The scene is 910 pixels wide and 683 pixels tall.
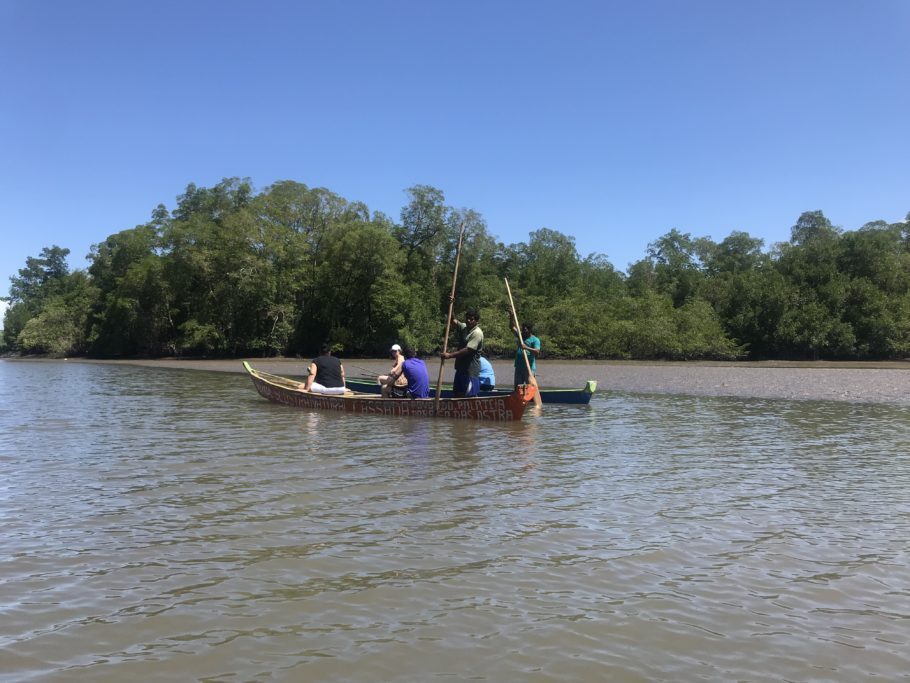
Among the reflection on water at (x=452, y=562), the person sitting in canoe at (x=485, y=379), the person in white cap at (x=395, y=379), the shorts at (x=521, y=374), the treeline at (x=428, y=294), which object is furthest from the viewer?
the treeline at (x=428, y=294)

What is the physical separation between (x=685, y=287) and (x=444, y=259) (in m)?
24.8

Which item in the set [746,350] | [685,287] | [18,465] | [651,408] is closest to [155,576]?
[18,465]

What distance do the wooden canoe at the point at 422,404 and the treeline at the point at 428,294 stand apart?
34243 mm

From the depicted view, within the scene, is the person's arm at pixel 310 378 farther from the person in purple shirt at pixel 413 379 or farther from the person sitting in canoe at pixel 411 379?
the person in purple shirt at pixel 413 379

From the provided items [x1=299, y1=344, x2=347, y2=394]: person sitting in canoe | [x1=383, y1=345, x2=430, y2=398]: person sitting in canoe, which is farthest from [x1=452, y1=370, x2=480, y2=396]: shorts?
[x1=299, y1=344, x2=347, y2=394]: person sitting in canoe

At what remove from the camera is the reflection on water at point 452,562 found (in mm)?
3748

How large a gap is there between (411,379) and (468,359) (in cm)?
154

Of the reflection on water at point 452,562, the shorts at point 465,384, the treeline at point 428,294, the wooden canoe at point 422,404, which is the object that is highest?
the treeline at point 428,294

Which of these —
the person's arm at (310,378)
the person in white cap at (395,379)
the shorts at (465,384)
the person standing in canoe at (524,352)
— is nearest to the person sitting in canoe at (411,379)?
the person in white cap at (395,379)

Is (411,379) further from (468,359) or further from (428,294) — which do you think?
(428,294)

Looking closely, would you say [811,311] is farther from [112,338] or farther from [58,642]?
[112,338]

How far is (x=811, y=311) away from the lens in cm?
4672

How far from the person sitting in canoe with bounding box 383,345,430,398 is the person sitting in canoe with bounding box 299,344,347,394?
2041mm

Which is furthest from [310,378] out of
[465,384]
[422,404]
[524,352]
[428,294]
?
[428,294]
